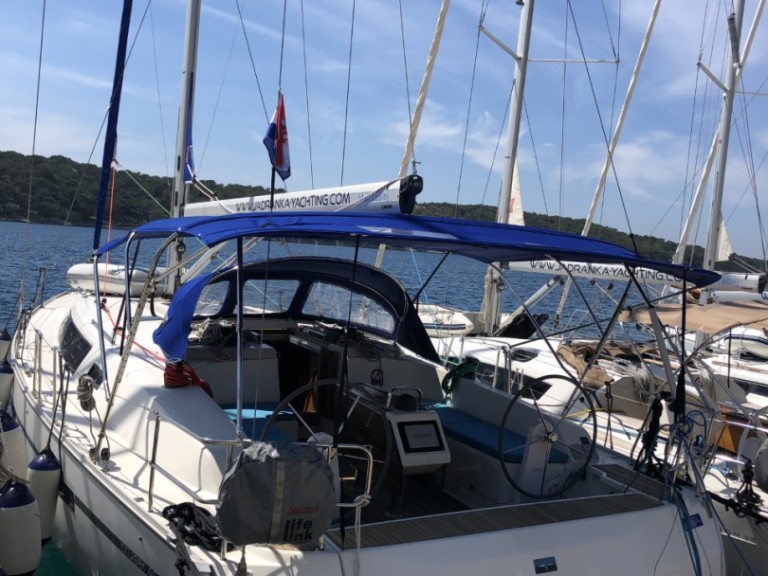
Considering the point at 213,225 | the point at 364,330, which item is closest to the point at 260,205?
the point at 364,330

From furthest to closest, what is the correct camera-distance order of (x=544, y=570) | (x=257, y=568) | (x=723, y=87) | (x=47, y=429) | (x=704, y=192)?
(x=704, y=192), (x=723, y=87), (x=47, y=429), (x=544, y=570), (x=257, y=568)

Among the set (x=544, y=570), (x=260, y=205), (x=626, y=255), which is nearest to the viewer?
(x=544, y=570)

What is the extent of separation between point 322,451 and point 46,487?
103 inches

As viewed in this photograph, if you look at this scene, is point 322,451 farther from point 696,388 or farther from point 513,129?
point 513,129

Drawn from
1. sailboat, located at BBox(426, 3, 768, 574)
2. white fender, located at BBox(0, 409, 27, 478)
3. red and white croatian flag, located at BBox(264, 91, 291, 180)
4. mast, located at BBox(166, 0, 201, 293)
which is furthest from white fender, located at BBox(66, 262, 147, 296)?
red and white croatian flag, located at BBox(264, 91, 291, 180)

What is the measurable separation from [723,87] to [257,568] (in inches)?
528

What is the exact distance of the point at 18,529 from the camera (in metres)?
4.36

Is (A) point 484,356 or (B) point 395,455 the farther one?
(A) point 484,356

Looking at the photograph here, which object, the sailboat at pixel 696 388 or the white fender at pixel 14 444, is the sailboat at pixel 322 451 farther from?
the sailboat at pixel 696 388

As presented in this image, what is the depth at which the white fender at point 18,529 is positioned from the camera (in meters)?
4.33

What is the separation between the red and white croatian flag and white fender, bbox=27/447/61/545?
271cm

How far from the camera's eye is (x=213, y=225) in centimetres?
400

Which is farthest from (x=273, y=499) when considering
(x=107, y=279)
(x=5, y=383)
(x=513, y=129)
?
(x=513, y=129)

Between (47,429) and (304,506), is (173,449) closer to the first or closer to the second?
(304,506)
